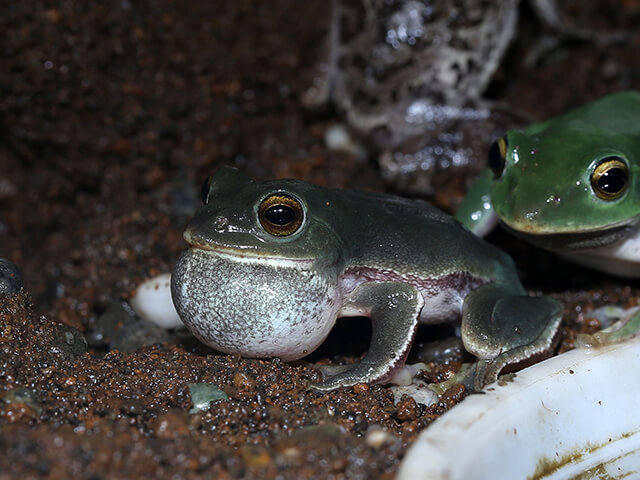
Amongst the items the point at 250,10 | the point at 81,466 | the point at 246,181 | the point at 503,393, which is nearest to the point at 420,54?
the point at 250,10

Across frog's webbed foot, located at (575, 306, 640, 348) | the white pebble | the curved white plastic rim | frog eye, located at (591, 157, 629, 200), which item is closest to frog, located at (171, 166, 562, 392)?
frog's webbed foot, located at (575, 306, 640, 348)

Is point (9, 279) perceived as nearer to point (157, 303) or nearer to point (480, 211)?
point (157, 303)

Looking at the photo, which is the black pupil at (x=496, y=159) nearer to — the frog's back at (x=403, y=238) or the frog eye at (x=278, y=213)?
the frog's back at (x=403, y=238)

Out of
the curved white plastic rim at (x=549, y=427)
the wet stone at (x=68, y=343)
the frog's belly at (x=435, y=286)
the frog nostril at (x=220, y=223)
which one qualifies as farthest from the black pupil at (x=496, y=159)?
the wet stone at (x=68, y=343)

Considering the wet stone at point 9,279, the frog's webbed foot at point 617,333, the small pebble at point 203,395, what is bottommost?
the wet stone at point 9,279

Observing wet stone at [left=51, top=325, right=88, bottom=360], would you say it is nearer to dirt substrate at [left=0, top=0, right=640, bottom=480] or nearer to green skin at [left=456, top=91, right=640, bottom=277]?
dirt substrate at [left=0, top=0, right=640, bottom=480]

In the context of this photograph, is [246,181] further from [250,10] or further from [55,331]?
[250,10]
